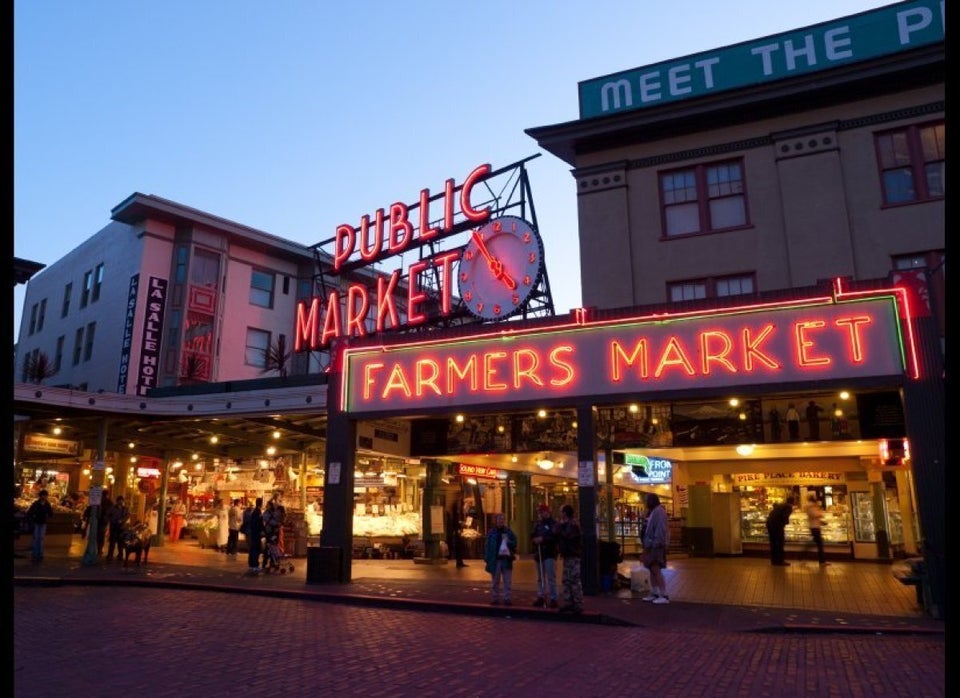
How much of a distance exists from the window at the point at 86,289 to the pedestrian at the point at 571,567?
1398 inches

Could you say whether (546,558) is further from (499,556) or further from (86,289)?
(86,289)

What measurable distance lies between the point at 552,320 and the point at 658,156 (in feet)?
21.6

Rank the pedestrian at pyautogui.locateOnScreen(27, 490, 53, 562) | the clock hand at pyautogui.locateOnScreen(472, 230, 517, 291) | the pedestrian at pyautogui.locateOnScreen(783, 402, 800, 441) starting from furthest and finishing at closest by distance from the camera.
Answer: the clock hand at pyautogui.locateOnScreen(472, 230, 517, 291) → the pedestrian at pyautogui.locateOnScreen(27, 490, 53, 562) → the pedestrian at pyautogui.locateOnScreen(783, 402, 800, 441)

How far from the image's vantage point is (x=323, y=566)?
18.4 meters

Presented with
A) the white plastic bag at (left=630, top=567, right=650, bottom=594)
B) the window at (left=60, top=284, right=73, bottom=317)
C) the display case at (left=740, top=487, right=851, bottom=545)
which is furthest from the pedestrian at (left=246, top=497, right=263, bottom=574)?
the window at (left=60, top=284, right=73, bottom=317)

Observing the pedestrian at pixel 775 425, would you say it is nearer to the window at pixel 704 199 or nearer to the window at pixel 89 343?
the window at pixel 704 199

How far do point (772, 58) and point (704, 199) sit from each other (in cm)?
443

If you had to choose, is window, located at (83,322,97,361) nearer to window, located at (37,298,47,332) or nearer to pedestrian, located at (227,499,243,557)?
window, located at (37,298,47,332)

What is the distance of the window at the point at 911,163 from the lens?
61.0 feet

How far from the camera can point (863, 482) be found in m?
25.0

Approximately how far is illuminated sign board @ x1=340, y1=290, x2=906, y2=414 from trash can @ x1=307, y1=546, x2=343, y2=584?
12.0 feet

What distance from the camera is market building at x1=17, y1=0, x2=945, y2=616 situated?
15.9 meters
